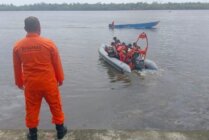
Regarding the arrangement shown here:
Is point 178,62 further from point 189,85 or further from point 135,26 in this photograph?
point 135,26

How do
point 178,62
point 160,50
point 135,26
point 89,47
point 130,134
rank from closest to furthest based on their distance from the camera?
point 130,134
point 178,62
point 160,50
point 89,47
point 135,26

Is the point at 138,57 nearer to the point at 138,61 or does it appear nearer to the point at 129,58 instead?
the point at 138,61

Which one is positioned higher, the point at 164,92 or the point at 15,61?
the point at 15,61

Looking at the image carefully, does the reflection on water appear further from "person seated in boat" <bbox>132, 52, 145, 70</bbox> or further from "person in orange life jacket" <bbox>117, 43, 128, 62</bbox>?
"person seated in boat" <bbox>132, 52, 145, 70</bbox>

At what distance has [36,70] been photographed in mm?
4141

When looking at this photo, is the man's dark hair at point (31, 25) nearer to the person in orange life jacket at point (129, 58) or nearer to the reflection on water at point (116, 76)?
the reflection on water at point (116, 76)

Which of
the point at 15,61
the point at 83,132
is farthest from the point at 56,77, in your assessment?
the point at 83,132

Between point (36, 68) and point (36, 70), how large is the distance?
27 mm

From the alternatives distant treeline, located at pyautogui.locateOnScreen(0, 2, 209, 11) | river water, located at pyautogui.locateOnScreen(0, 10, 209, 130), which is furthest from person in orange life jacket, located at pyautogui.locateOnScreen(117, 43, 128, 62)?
distant treeline, located at pyautogui.locateOnScreen(0, 2, 209, 11)

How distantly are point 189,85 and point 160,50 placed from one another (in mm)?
11071

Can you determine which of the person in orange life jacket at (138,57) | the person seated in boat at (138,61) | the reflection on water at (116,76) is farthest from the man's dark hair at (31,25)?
the person seated in boat at (138,61)

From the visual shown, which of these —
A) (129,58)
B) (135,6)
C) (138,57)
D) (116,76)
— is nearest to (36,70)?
(116,76)

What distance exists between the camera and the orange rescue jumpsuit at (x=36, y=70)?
162 inches

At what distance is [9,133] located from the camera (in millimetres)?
4738
